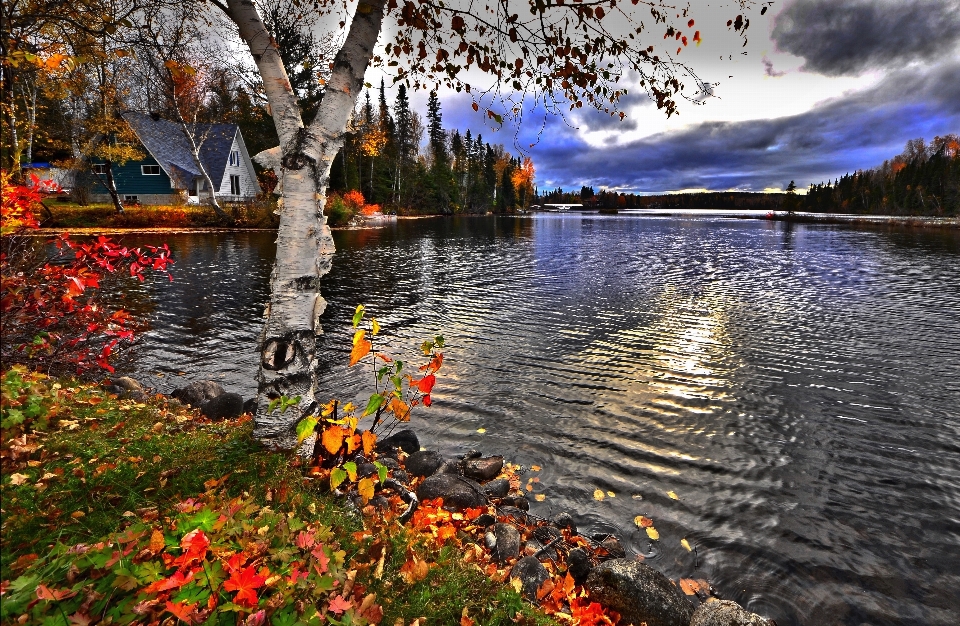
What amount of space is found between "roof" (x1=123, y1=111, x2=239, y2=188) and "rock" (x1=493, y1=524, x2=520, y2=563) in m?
58.9

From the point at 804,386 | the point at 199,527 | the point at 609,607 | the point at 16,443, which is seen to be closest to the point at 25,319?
the point at 16,443

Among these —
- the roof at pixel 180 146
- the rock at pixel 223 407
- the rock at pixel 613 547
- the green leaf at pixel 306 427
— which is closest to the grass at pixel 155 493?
the green leaf at pixel 306 427

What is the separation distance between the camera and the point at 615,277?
26672 millimetres

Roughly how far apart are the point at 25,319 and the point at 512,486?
263 inches

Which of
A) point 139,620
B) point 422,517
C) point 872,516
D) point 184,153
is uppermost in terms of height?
point 184,153

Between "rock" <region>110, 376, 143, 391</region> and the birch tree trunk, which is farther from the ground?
the birch tree trunk

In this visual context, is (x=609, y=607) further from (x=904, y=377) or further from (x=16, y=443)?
(x=904, y=377)

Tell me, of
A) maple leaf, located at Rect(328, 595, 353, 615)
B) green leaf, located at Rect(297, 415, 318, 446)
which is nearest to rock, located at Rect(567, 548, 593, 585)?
maple leaf, located at Rect(328, 595, 353, 615)

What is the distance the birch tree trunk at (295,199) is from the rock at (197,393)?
4607mm

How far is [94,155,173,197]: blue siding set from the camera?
51.2 m

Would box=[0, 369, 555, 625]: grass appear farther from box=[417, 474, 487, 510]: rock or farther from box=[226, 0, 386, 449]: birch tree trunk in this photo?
box=[417, 474, 487, 510]: rock

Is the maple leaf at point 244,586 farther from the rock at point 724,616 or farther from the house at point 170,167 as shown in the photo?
the house at point 170,167

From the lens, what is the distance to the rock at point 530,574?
4.37 meters

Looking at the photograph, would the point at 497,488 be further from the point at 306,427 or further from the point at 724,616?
the point at 306,427
